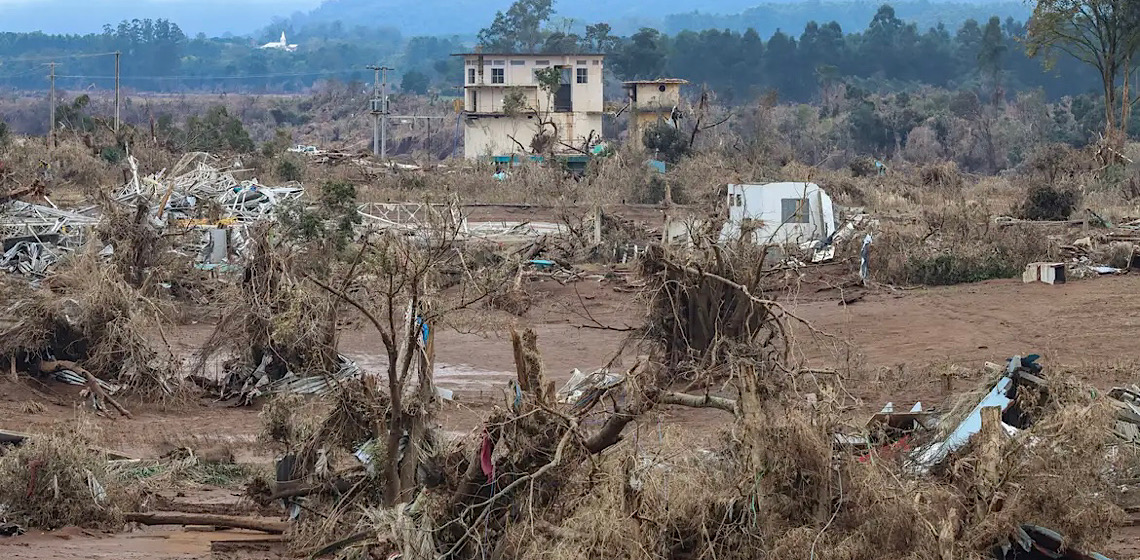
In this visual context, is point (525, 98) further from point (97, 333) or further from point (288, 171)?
point (97, 333)

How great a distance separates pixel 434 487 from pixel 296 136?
71084 mm

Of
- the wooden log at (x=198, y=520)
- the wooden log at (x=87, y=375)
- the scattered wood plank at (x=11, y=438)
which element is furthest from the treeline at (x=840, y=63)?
the wooden log at (x=198, y=520)

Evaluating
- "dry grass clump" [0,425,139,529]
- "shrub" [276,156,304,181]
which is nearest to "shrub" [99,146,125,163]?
"shrub" [276,156,304,181]

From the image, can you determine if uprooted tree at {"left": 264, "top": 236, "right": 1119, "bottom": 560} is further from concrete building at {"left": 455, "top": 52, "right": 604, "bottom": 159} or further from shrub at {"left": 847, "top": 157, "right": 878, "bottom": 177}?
concrete building at {"left": 455, "top": 52, "right": 604, "bottom": 159}

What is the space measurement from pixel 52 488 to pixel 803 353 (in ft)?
21.1

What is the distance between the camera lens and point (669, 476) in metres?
8.22

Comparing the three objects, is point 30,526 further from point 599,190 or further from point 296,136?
point 296,136

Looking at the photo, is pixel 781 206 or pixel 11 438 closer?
pixel 11 438

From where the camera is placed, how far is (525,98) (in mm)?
51188

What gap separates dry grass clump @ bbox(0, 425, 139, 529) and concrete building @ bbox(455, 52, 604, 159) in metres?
40.6

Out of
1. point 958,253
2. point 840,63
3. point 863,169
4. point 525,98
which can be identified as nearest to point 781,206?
point 958,253

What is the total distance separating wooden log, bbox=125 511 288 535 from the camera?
10.0m

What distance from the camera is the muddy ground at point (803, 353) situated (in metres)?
10.9

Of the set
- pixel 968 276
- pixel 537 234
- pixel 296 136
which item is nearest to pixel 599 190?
pixel 537 234
